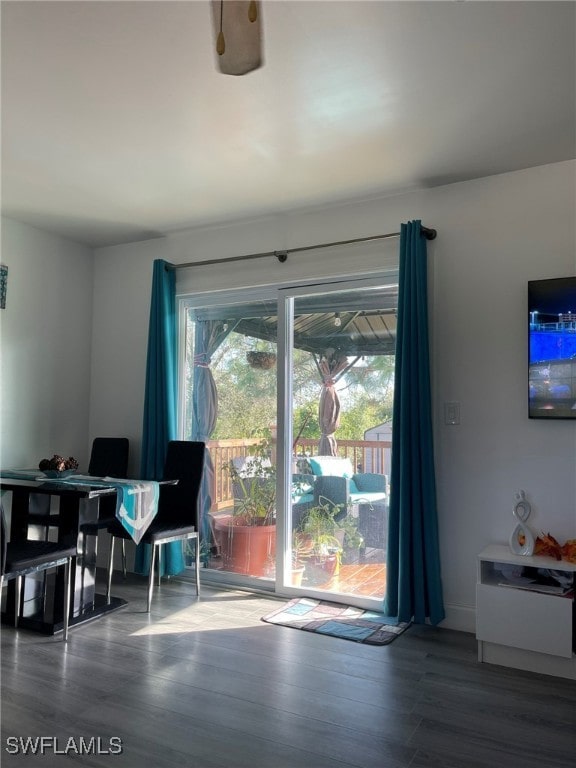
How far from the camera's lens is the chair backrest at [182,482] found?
12.6ft

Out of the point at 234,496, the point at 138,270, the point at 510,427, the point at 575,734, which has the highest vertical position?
the point at 138,270

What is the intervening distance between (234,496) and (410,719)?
214cm

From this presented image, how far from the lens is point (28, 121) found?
2.78 metres

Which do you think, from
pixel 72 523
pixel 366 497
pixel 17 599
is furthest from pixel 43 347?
pixel 366 497

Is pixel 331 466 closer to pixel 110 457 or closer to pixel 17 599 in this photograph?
pixel 110 457

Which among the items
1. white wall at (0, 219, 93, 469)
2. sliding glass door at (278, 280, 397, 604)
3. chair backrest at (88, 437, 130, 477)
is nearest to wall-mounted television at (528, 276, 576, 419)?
sliding glass door at (278, 280, 397, 604)

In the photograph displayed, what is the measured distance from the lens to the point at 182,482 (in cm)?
391

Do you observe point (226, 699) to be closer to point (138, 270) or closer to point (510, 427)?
point (510, 427)

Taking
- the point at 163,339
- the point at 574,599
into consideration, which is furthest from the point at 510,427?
the point at 163,339

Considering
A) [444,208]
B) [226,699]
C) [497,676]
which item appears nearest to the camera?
[226,699]

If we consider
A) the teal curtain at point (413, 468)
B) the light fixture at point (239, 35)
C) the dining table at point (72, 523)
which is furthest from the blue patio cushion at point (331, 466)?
the light fixture at point (239, 35)

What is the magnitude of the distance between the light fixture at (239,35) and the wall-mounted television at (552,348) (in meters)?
2.29

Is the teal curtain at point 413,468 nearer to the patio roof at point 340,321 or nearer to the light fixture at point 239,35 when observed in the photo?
the patio roof at point 340,321

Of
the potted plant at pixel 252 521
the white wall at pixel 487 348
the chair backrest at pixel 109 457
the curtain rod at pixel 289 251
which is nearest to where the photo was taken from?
the white wall at pixel 487 348
